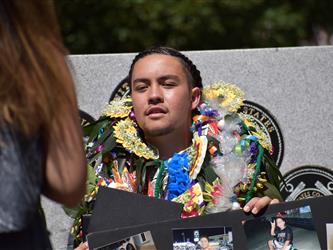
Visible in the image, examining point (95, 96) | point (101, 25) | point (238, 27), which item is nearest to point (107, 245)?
point (95, 96)

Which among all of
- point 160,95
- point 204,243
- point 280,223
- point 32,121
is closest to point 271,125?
point 160,95

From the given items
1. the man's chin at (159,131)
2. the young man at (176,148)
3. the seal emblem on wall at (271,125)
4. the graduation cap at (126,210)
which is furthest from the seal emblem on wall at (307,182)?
the graduation cap at (126,210)

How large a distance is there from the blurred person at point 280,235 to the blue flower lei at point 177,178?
48 centimetres

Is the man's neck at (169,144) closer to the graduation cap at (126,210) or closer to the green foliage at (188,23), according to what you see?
the graduation cap at (126,210)

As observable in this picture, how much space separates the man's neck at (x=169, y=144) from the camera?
128 inches

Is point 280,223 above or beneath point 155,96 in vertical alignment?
beneath

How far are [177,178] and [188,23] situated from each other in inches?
130

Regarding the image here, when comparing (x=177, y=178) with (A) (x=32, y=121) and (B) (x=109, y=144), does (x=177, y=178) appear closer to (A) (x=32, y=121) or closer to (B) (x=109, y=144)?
(B) (x=109, y=144)

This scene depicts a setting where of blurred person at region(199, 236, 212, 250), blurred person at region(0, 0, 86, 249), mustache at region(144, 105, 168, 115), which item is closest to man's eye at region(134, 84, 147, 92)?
mustache at region(144, 105, 168, 115)

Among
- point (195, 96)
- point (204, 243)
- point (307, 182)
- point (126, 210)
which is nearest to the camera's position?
point (204, 243)

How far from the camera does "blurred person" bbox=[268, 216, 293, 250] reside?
2.78 m

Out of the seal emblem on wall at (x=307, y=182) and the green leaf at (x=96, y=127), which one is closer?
the green leaf at (x=96, y=127)

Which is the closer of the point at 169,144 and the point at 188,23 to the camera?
the point at 169,144

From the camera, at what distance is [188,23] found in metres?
6.32
